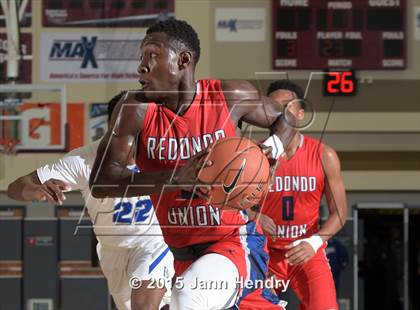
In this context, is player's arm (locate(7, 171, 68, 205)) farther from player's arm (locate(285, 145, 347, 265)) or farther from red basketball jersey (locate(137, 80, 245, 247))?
player's arm (locate(285, 145, 347, 265))

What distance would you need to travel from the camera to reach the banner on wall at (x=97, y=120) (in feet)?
35.1

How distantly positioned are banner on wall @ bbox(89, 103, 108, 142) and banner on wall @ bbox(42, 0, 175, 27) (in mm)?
920

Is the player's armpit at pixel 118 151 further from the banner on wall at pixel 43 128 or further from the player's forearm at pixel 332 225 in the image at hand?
the banner on wall at pixel 43 128

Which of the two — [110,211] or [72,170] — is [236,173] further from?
[110,211]

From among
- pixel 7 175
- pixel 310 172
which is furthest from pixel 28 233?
pixel 310 172

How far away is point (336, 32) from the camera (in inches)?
404

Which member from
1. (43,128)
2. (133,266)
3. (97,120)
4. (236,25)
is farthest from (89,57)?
(133,266)

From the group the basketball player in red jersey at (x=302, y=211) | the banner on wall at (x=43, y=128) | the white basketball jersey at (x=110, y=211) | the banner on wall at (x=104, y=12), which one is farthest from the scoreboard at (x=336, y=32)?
the white basketball jersey at (x=110, y=211)

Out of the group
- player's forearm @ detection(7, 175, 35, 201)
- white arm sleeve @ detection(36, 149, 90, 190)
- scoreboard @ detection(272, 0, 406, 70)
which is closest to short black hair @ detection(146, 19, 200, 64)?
player's forearm @ detection(7, 175, 35, 201)

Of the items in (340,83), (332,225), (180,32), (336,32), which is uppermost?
(336,32)

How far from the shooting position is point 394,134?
10.9 metres

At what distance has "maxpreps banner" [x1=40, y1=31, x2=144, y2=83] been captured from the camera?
10688mm

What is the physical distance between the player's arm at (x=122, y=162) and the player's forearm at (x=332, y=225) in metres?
1.90

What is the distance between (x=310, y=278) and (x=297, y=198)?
579 millimetres
